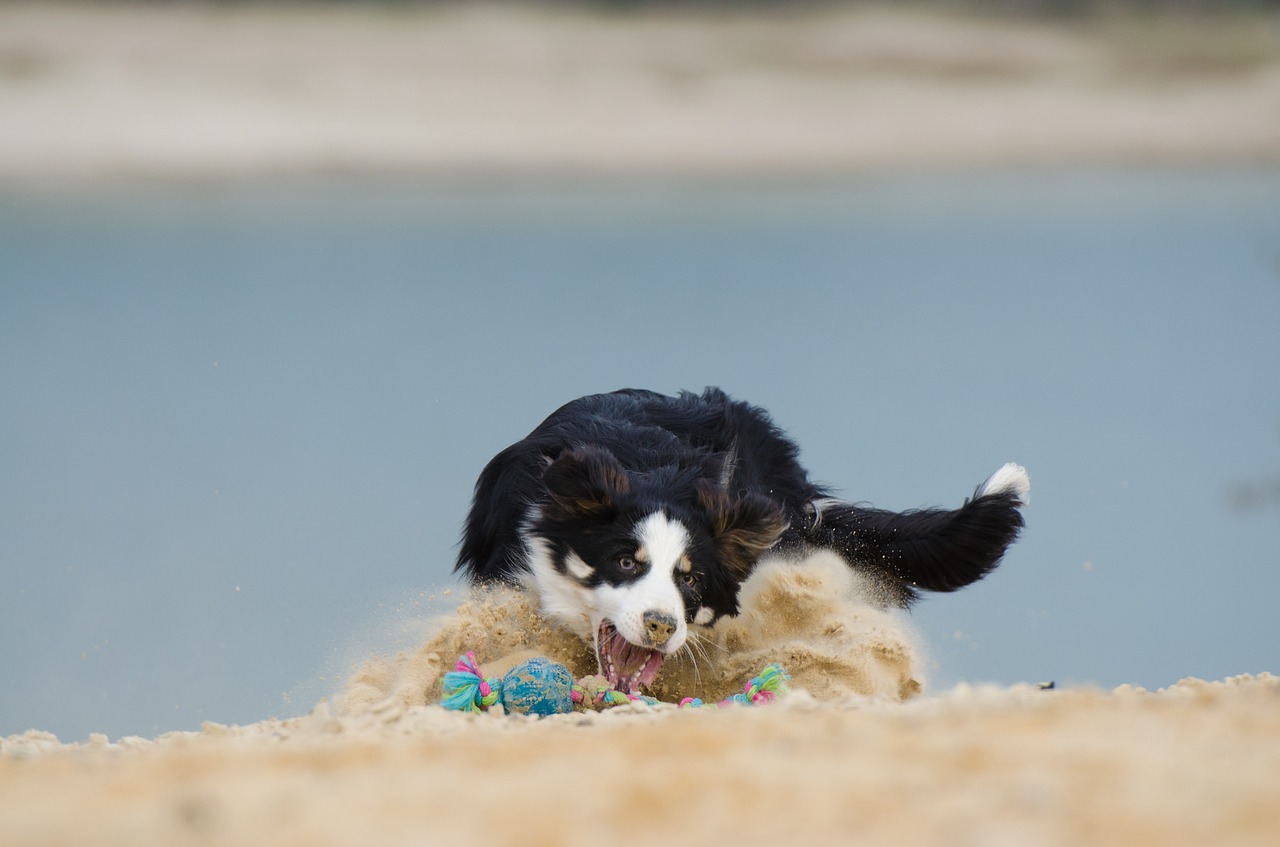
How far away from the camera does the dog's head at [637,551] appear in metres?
5.45

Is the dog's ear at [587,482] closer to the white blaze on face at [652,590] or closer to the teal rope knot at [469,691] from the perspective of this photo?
the white blaze on face at [652,590]

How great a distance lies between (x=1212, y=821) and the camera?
2416mm

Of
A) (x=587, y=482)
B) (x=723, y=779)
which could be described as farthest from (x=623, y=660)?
(x=723, y=779)

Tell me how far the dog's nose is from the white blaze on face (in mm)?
17

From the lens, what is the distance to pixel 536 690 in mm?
4988

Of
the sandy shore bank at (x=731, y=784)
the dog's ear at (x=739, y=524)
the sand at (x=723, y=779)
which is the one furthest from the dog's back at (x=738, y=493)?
the sandy shore bank at (x=731, y=784)

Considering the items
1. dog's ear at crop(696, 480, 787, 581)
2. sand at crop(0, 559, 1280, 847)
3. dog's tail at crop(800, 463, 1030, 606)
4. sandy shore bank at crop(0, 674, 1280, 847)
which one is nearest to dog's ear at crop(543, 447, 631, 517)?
dog's ear at crop(696, 480, 787, 581)

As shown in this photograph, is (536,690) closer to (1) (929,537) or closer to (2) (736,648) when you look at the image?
(2) (736,648)

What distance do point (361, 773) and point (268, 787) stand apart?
230 millimetres

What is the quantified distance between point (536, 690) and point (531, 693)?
2cm

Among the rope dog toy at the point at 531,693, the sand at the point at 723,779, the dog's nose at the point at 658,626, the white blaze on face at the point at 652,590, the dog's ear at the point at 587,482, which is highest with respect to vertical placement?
the dog's ear at the point at 587,482

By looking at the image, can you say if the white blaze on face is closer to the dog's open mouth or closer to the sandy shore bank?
the dog's open mouth

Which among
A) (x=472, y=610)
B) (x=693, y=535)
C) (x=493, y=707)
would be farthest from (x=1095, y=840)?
(x=472, y=610)

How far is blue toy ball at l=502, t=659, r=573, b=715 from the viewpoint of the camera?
16.3ft
